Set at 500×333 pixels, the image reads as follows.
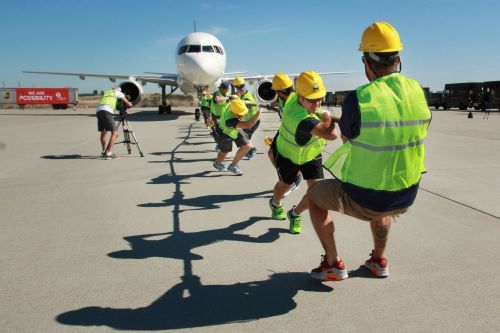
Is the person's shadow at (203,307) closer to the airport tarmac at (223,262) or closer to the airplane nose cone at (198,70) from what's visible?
the airport tarmac at (223,262)

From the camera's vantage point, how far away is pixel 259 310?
283 centimetres

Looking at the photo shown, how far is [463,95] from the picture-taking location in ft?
121

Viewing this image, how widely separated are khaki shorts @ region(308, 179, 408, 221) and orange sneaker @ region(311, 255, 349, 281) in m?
0.47

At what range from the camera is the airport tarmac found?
2.73 meters

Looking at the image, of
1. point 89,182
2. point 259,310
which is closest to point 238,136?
point 89,182

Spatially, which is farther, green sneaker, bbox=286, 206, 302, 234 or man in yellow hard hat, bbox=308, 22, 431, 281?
green sneaker, bbox=286, 206, 302, 234

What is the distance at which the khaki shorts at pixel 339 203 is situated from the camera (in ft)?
9.46


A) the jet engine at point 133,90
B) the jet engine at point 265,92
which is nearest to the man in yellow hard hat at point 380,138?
the jet engine at point 265,92

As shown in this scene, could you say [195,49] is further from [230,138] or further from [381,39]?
[381,39]

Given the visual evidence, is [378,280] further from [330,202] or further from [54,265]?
[54,265]

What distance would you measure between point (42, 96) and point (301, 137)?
50.0 metres

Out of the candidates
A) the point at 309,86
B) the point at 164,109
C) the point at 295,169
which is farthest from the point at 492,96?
the point at 309,86

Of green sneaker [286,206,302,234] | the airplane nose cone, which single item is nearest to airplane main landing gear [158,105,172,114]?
the airplane nose cone

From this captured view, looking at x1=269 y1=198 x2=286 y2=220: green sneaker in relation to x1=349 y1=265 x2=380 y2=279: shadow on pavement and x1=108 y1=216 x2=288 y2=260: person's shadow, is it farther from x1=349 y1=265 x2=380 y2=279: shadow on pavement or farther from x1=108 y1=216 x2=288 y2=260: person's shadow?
x1=349 y1=265 x2=380 y2=279: shadow on pavement
